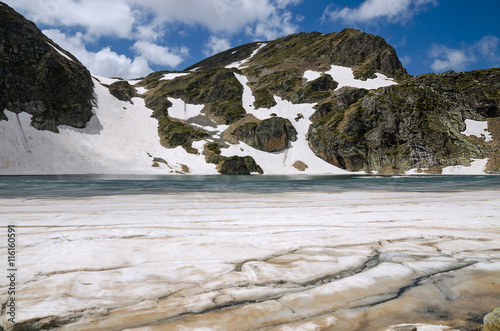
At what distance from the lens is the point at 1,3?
7950cm

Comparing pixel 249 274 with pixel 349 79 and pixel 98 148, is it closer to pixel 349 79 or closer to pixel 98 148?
pixel 98 148

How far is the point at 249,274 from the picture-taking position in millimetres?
3861

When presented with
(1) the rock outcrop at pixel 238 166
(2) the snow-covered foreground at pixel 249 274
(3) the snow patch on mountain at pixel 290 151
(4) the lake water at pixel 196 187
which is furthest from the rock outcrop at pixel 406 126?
(2) the snow-covered foreground at pixel 249 274

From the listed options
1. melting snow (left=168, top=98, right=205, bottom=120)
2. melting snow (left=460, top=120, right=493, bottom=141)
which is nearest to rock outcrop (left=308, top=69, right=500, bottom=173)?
melting snow (left=460, top=120, right=493, bottom=141)

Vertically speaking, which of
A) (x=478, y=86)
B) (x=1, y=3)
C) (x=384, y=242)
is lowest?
(x=384, y=242)

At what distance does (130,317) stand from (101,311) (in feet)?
1.16

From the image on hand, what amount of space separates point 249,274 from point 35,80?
97051 millimetres

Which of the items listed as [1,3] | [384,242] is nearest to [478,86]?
[384,242]

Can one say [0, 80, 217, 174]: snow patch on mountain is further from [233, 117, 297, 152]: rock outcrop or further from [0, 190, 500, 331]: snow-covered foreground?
[0, 190, 500, 331]: snow-covered foreground

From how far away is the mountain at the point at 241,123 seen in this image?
7100cm

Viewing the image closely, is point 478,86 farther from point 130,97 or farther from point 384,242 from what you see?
point 130,97

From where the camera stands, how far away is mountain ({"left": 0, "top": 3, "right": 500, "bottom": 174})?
71000 mm

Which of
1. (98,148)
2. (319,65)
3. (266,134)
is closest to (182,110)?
(98,148)

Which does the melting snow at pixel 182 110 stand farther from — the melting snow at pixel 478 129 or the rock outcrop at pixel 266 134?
the melting snow at pixel 478 129
